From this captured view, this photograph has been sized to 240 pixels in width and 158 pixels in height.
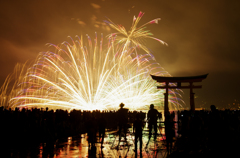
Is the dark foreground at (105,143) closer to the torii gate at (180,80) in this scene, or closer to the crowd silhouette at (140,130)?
the crowd silhouette at (140,130)

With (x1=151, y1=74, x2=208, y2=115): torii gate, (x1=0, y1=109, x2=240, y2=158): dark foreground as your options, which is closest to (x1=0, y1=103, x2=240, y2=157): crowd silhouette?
(x1=0, y1=109, x2=240, y2=158): dark foreground

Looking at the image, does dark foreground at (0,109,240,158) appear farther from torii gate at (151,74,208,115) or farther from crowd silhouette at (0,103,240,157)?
torii gate at (151,74,208,115)

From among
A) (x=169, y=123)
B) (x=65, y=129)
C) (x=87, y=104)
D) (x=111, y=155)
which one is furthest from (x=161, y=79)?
(x=111, y=155)

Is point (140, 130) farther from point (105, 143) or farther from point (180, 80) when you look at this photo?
point (180, 80)

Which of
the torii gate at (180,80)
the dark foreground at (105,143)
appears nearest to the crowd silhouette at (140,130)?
the dark foreground at (105,143)

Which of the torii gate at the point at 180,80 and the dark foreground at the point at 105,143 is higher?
the torii gate at the point at 180,80

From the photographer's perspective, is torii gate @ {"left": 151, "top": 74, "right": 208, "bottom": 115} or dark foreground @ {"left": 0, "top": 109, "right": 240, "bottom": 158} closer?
dark foreground @ {"left": 0, "top": 109, "right": 240, "bottom": 158}

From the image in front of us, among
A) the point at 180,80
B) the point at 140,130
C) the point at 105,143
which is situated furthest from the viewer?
the point at 180,80

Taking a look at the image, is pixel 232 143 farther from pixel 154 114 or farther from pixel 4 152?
pixel 4 152

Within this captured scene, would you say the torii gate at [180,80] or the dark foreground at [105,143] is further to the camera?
the torii gate at [180,80]

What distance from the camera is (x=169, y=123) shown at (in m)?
8.93

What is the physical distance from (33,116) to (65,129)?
290 cm

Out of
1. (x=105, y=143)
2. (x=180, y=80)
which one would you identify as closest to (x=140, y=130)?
(x=105, y=143)

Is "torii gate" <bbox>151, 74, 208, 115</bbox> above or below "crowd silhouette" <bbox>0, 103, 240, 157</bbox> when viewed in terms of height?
above
